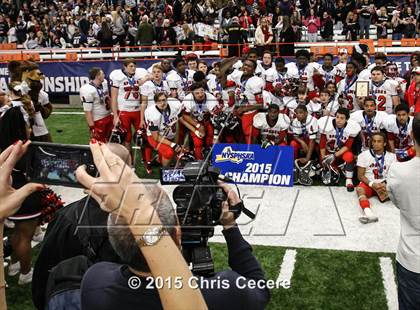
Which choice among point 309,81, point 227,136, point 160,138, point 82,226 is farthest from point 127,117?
point 82,226

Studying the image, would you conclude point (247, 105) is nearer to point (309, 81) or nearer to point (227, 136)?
point (227, 136)

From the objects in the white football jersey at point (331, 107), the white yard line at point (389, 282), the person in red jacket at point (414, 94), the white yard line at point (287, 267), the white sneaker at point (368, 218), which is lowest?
the white yard line at point (287, 267)

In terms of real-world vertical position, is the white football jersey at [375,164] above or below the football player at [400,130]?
below

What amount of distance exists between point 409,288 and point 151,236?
204 centimetres

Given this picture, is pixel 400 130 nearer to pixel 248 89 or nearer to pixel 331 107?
pixel 331 107

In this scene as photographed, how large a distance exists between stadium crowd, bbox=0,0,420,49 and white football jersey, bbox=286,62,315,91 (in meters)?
4.14

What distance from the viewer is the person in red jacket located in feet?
27.2

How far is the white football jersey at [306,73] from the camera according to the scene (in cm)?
991

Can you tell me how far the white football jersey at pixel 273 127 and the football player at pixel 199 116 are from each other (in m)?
0.75

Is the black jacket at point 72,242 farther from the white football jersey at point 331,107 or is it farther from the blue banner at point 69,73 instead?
the blue banner at point 69,73

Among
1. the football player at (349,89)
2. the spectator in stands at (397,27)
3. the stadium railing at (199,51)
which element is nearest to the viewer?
the football player at (349,89)

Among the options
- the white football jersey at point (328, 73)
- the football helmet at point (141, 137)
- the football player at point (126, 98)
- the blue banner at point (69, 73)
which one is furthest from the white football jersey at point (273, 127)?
the blue banner at point (69, 73)

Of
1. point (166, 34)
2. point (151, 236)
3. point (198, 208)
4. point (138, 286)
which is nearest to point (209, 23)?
point (166, 34)

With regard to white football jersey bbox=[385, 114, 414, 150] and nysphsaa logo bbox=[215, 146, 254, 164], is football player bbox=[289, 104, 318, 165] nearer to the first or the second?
nysphsaa logo bbox=[215, 146, 254, 164]
